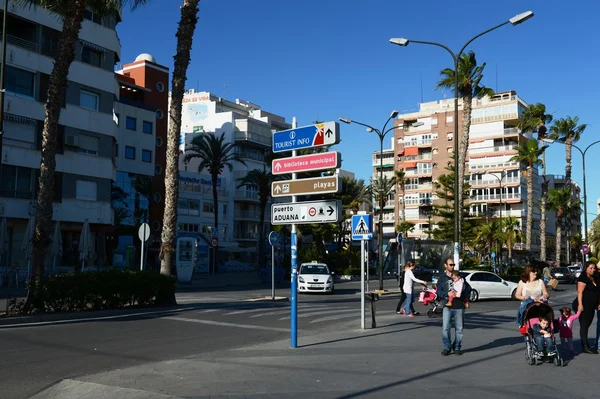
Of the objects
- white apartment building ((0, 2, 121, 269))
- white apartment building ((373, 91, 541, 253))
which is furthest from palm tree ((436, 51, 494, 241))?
white apartment building ((373, 91, 541, 253))

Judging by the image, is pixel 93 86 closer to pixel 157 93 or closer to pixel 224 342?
pixel 157 93

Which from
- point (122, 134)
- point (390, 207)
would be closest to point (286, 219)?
point (122, 134)

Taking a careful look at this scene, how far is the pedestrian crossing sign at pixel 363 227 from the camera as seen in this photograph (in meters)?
15.0

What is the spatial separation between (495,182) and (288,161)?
81.0 metres

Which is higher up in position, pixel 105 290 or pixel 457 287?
pixel 457 287

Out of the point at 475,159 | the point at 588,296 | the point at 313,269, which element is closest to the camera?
the point at 588,296

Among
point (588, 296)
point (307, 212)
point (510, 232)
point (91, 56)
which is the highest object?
point (91, 56)

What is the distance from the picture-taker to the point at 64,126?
36.5 m

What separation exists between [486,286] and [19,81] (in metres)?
26.6

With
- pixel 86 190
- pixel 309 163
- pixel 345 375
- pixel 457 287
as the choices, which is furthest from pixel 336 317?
pixel 86 190

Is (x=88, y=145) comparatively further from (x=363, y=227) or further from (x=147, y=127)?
(x=363, y=227)

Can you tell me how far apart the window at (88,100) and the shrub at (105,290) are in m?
21.0

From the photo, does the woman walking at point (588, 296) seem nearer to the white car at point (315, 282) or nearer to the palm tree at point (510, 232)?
the white car at point (315, 282)

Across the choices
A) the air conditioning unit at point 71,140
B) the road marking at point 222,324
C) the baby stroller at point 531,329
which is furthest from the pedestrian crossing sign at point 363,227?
the air conditioning unit at point 71,140
